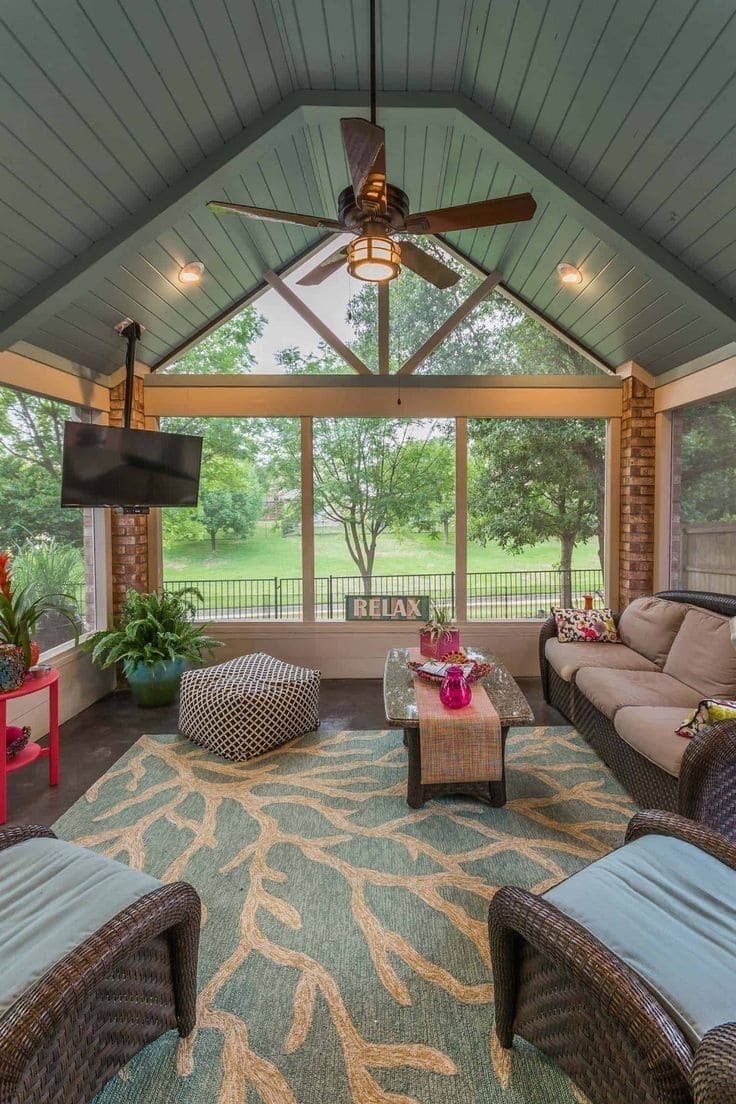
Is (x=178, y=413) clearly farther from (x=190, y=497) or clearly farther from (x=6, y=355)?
(x=6, y=355)

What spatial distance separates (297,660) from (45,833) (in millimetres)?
3196

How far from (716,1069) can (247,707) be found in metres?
2.69

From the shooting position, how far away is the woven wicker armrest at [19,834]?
1602mm

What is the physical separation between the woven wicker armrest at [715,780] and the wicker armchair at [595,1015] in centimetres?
41

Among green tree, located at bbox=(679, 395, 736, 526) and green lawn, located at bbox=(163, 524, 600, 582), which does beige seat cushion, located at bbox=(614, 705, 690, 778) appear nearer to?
green tree, located at bbox=(679, 395, 736, 526)

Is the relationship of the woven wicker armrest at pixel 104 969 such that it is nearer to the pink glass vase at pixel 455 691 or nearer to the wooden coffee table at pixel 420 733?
Answer: the wooden coffee table at pixel 420 733

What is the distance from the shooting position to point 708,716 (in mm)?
2150

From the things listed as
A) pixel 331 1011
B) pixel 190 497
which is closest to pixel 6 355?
pixel 190 497

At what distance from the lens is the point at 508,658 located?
485cm

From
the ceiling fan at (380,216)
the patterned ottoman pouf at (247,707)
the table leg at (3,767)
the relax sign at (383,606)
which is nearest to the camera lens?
the ceiling fan at (380,216)

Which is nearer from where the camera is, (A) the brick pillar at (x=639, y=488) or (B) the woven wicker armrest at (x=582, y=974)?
(B) the woven wicker armrest at (x=582, y=974)

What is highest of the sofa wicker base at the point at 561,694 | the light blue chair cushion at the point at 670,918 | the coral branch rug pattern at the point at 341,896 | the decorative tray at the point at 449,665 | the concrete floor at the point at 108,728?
the decorative tray at the point at 449,665

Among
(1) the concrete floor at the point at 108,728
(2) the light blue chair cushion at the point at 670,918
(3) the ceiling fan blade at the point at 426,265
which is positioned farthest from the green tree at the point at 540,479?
(2) the light blue chair cushion at the point at 670,918

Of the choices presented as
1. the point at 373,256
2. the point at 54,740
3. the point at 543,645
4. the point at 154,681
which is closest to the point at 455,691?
the point at 543,645
